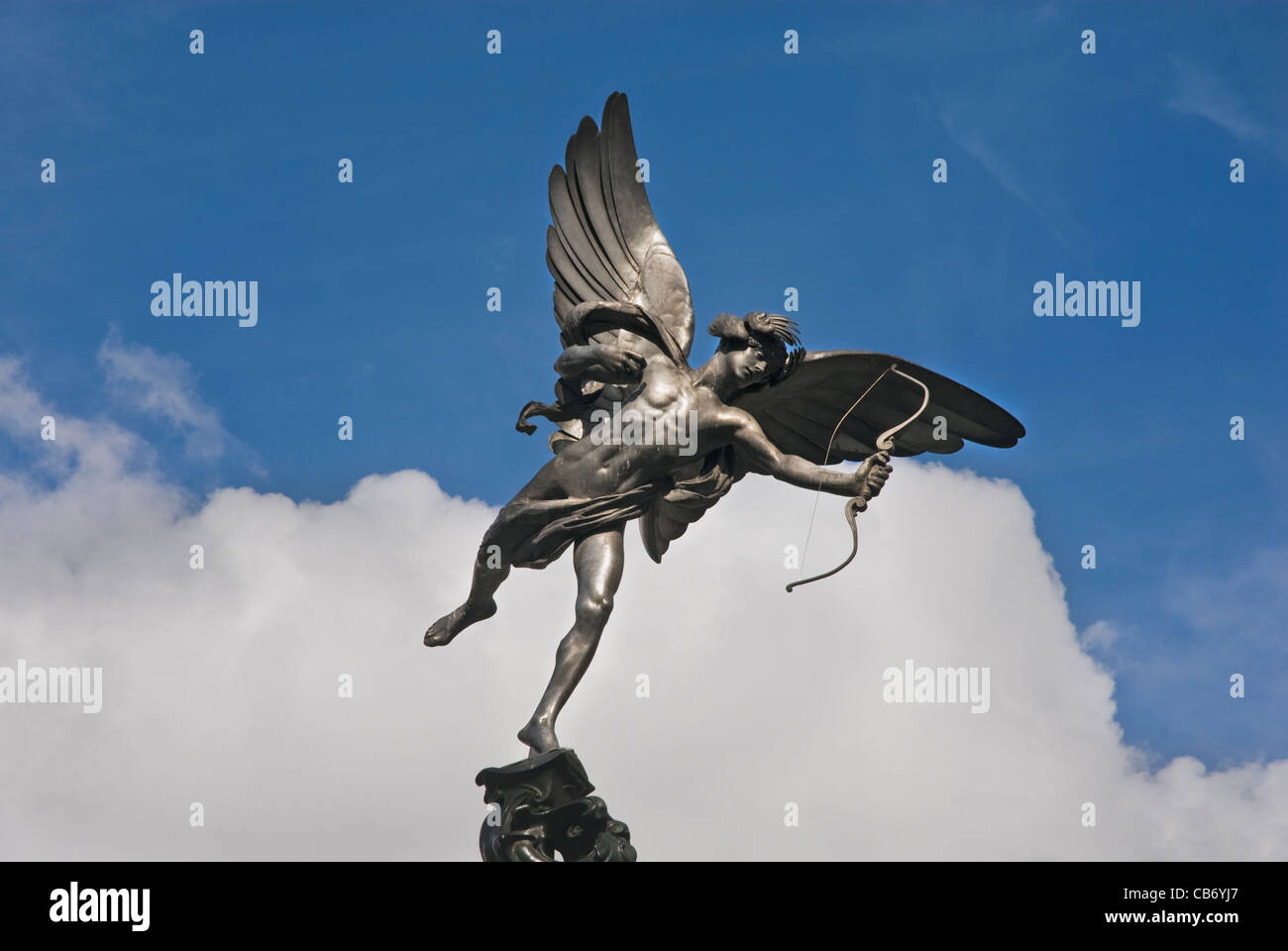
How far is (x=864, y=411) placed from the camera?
1590 centimetres

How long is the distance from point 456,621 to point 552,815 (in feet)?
7.02

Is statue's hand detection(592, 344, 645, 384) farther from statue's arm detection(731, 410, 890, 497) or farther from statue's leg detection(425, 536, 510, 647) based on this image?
statue's leg detection(425, 536, 510, 647)

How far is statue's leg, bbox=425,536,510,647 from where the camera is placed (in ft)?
50.6

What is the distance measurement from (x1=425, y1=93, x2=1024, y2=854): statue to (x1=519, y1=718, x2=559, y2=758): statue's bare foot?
0.04ft

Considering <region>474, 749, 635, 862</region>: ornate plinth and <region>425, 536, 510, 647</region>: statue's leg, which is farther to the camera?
<region>425, 536, 510, 647</region>: statue's leg

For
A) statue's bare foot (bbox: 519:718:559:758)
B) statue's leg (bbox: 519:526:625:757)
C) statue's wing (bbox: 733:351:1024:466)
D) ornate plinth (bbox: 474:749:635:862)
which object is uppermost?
statue's wing (bbox: 733:351:1024:466)

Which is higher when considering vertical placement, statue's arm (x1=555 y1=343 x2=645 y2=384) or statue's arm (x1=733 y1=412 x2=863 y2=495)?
statue's arm (x1=555 y1=343 x2=645 y2=384)

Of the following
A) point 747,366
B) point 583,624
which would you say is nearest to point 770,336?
point 747,366

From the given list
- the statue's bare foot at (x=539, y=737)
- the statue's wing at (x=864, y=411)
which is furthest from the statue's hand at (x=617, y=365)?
the statue's bare foot at (x=539, y=737)

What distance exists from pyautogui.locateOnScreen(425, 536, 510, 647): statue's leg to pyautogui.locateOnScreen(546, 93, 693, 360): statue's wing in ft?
6.74

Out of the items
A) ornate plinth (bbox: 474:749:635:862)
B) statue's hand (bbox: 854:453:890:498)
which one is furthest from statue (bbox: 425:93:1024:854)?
ornate plinth (bbox: 474:749:635:862)
